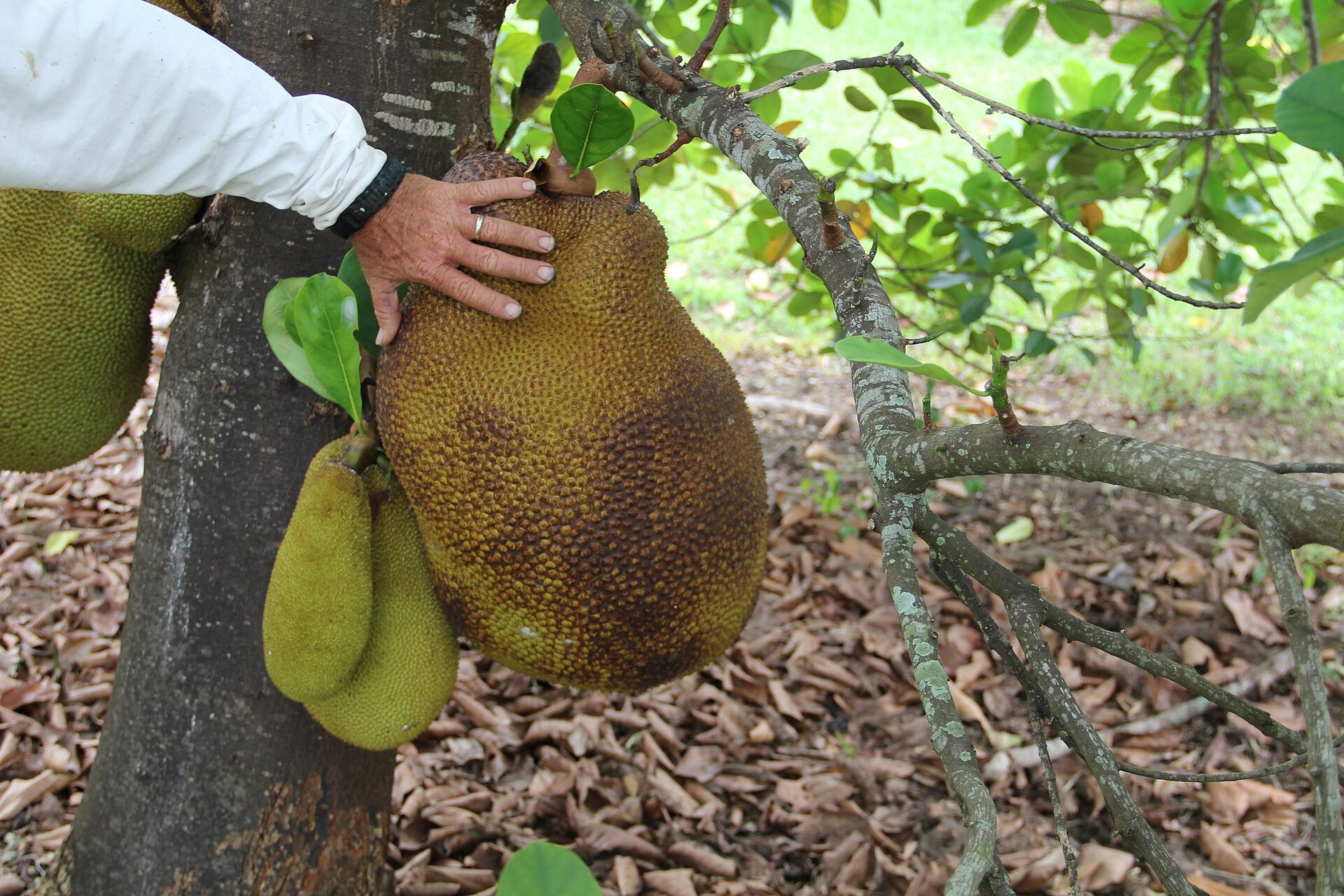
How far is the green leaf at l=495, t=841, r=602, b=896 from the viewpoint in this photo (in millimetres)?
468

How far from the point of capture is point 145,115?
895 mm

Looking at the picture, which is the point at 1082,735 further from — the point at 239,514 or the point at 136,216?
the point at 136,216

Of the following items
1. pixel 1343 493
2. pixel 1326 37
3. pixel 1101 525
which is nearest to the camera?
pixel 1343 493

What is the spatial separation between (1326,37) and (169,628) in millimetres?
2189

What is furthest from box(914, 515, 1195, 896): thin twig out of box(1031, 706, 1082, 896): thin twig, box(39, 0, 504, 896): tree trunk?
box(39, 0, 504, 896): tree trunk

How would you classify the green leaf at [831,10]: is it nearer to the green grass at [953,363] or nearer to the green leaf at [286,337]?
the green grass at [953,363]

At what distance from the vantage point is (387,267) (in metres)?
1.04

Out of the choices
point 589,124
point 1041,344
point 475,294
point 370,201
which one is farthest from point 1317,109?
point 1041,344

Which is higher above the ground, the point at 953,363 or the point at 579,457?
the point at 579,457

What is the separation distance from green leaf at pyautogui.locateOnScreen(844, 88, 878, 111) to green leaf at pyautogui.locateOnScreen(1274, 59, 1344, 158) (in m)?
1.13

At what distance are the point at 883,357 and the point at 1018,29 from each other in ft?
5.25

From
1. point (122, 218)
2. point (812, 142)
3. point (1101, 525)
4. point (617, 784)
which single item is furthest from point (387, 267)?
point (812, 142)

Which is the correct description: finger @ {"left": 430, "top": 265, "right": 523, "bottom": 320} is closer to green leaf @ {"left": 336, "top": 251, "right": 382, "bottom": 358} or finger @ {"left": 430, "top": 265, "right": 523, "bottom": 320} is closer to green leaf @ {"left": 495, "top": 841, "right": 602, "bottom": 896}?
green leaf @ {"left": 336, "top": 251, "right": 382, "bottom": 358}

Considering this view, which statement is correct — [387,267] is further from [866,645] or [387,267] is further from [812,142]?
[812,142]
